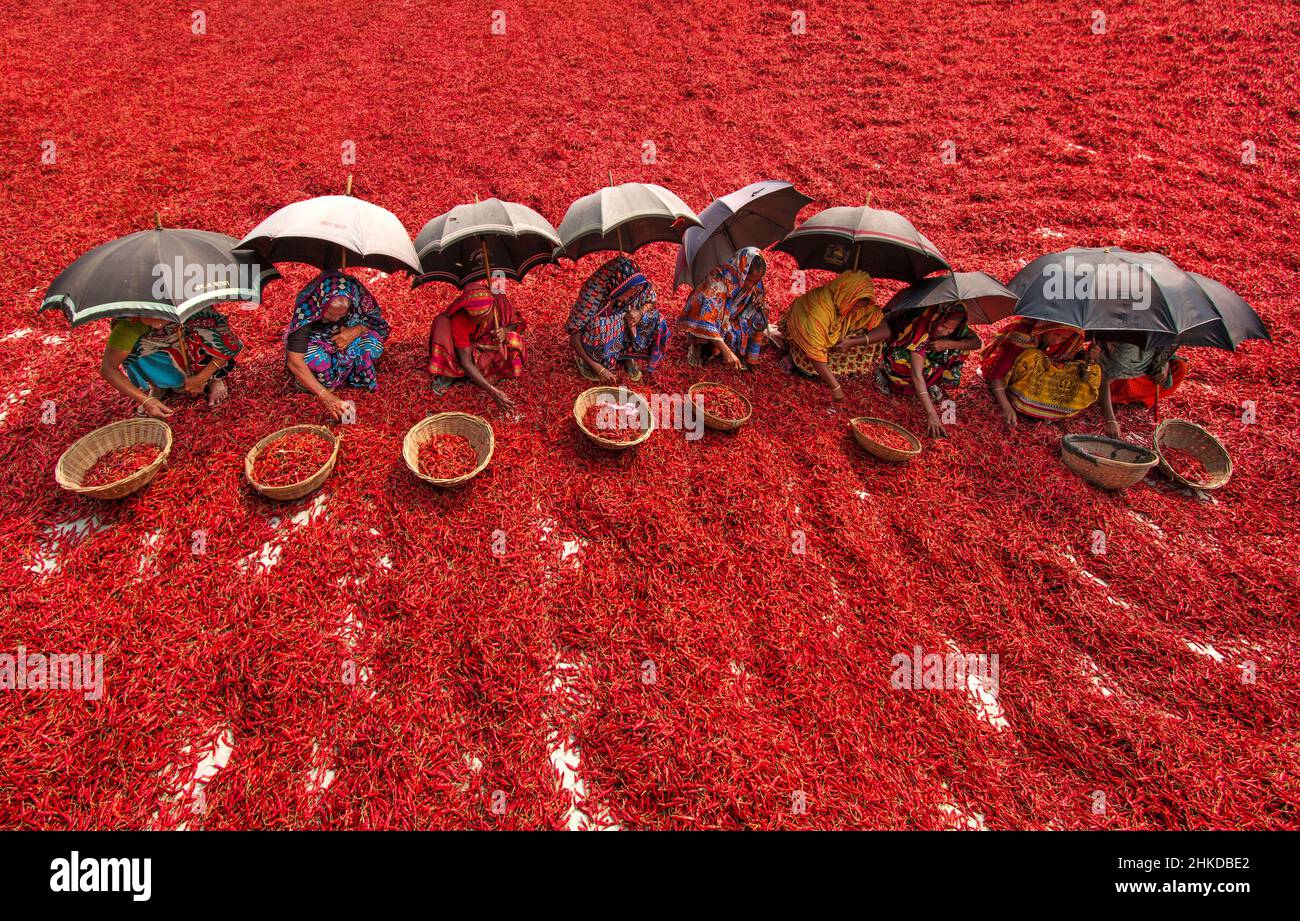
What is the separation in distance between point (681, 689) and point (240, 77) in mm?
15733

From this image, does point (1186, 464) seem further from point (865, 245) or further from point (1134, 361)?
point (865, 245)

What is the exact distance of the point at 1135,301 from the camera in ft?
16.1

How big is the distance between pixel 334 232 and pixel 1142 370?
313 inches

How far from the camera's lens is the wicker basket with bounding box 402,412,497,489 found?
4.51 metres

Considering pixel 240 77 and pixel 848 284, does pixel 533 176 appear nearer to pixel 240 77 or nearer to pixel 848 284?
pixel 848 284

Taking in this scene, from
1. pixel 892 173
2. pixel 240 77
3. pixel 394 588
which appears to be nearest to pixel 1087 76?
pixel 892 173

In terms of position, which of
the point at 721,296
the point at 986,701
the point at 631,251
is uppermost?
the point at 631,251

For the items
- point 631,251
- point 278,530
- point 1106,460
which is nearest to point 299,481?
point 278,530

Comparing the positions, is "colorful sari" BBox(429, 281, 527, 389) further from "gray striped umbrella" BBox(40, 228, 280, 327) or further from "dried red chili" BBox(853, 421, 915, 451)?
"dried red chili" BBox(853, 421, 915, 451)

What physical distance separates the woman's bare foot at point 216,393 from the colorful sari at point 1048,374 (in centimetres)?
796

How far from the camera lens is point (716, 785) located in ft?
10.6

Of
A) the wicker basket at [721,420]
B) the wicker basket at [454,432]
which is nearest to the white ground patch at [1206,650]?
the wicker basket at [721,420]

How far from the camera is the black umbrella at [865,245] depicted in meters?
5.26

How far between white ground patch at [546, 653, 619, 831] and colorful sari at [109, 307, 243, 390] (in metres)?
4.20
